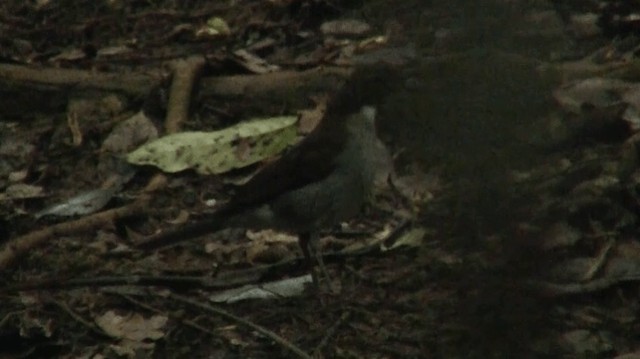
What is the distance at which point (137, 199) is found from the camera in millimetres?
6898

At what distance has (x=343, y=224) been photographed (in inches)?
262

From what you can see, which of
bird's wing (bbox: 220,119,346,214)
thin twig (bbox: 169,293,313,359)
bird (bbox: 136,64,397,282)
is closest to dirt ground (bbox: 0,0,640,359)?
thin twig (bbox: 169,293,313,359)

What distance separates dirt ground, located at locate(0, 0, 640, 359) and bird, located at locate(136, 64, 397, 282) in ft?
0.48

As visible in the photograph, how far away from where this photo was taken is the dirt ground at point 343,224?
84.7 inches

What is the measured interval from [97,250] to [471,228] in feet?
14.4

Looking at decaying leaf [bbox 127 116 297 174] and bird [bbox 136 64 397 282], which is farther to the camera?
decaying leaf [bbox 127 116 297 174]

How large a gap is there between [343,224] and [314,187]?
2.24 feet

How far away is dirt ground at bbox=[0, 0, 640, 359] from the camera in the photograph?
2152 mm

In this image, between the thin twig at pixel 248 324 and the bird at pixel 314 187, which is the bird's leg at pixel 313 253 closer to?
the bird at pixel 314 187

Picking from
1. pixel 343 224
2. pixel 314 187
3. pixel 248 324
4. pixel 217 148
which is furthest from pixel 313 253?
pixel 217 148

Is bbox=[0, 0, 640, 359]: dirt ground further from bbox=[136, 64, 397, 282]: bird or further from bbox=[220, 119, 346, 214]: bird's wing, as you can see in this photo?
bbox=[220, 119, 346, 214]: bird's wing

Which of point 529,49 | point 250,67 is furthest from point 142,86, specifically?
point 529,49

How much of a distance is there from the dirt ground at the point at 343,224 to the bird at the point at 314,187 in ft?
0.48

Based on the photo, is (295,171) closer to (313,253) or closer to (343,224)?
(313,253)
